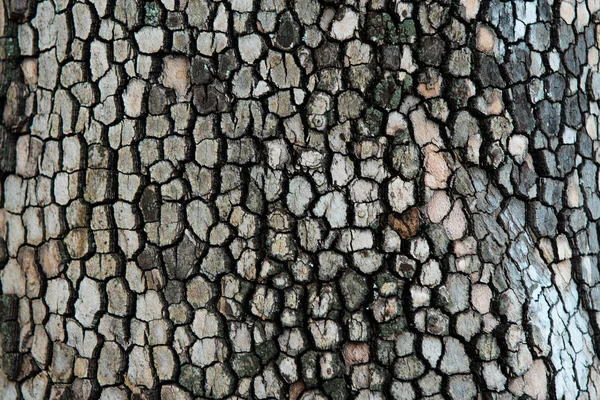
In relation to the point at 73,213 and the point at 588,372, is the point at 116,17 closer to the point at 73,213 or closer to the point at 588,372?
the point at 73,213

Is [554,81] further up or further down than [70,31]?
further down

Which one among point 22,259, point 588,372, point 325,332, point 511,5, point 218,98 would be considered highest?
point 511,5

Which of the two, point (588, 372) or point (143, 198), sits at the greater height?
point (143, 198)

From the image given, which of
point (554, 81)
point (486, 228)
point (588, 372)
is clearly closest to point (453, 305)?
point (486, 228)

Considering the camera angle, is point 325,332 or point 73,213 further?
point 73,213

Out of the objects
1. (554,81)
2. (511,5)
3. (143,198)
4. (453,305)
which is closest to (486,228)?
(453,305)

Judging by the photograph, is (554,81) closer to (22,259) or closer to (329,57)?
(329,57)
